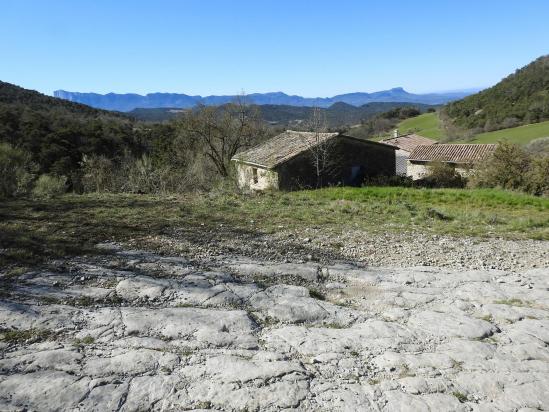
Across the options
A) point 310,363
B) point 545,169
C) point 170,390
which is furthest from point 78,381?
point 545,169

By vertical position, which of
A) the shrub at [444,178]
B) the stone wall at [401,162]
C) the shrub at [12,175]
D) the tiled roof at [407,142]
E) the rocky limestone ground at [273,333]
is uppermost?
the shrub at [12,175]

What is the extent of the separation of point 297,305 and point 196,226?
3647mm

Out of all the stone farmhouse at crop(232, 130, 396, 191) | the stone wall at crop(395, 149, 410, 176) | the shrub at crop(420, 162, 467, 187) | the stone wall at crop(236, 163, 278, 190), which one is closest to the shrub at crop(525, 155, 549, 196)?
the shrub at crop(420, 162, 467, 187)

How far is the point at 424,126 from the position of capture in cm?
6406

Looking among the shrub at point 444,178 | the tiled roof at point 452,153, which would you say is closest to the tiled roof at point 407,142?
the tiled roof at point 452,153

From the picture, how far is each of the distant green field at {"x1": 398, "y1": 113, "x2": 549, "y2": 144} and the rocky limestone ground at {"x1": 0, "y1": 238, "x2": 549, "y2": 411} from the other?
23.7 m

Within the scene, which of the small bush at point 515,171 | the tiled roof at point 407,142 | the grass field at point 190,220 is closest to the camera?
the grass field at point 190,220

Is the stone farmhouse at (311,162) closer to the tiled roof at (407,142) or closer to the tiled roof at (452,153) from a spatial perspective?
the tiled roof at (452,153)

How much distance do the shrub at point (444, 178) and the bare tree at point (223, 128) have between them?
13.9 m

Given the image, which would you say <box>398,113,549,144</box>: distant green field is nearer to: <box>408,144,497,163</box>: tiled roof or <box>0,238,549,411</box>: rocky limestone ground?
<box>408,144,497,163</box>: tiled roof

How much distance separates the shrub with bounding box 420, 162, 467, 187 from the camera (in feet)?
76.1

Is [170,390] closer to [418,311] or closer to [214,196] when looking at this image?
[418,311]

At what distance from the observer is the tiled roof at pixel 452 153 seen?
1132 inches

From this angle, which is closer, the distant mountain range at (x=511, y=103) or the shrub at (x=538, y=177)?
the shrub at (x=538, y=177)
